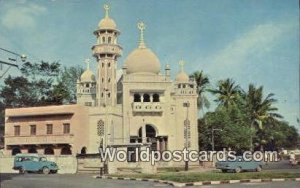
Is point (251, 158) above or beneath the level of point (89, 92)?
beneath

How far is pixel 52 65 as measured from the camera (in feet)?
67.2

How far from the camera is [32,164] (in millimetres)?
24203

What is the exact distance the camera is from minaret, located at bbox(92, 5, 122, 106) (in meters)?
39.0

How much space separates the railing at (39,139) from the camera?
1085 inches

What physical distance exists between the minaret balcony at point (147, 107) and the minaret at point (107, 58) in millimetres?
1857

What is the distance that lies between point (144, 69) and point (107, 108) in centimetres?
590

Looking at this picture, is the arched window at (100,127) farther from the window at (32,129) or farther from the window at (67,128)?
the window at (32,129)

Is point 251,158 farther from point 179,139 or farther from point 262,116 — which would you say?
point 179,139

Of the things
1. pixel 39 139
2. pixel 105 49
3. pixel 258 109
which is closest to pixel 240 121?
pixel 258 109

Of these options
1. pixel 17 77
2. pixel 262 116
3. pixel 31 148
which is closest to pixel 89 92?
pixel 31 148

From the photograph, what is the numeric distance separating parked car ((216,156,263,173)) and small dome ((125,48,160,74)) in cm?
1650

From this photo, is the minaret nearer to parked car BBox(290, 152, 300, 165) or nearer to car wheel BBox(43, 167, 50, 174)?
car wheel BBox(43, 167, 50, 174)

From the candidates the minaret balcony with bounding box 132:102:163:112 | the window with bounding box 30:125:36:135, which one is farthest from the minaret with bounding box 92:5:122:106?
the window with bounding box 30:125:36:135

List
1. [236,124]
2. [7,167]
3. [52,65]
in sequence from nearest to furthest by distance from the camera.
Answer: [52,65], [7,167], [236,124]
